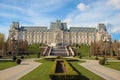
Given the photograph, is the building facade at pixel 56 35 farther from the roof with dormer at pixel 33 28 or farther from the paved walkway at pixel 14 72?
the paved walkway at pixel 14 72

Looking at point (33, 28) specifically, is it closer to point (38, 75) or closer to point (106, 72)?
point (106, 72)

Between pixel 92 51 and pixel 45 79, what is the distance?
59.1m

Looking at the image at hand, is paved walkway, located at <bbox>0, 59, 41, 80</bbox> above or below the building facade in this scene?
below

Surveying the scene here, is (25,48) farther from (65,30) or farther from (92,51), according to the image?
(65,30)

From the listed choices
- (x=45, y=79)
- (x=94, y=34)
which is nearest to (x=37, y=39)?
(x=94, y=34)

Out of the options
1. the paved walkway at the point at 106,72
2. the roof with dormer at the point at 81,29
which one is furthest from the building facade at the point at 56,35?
the paved walkway at the point at 106,72

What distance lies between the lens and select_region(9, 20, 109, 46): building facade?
517 ft

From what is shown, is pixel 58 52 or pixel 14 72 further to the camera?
pixel 58 52

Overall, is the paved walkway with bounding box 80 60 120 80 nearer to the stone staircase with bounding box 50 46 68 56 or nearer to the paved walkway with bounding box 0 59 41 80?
the paved walkway with bounding box 0 59 41 80

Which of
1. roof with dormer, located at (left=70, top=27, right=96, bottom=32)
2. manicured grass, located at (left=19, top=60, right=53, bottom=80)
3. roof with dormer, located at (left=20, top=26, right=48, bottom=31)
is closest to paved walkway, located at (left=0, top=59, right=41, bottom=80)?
manicured grass, located at (left=19, top=60, right=53, bottom=80)

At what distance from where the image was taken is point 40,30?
162m

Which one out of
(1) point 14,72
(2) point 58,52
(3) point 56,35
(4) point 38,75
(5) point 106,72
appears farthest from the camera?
(3) point 56,35

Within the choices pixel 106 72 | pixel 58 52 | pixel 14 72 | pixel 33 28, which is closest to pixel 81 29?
pixel 33 28

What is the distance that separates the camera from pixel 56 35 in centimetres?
15538
